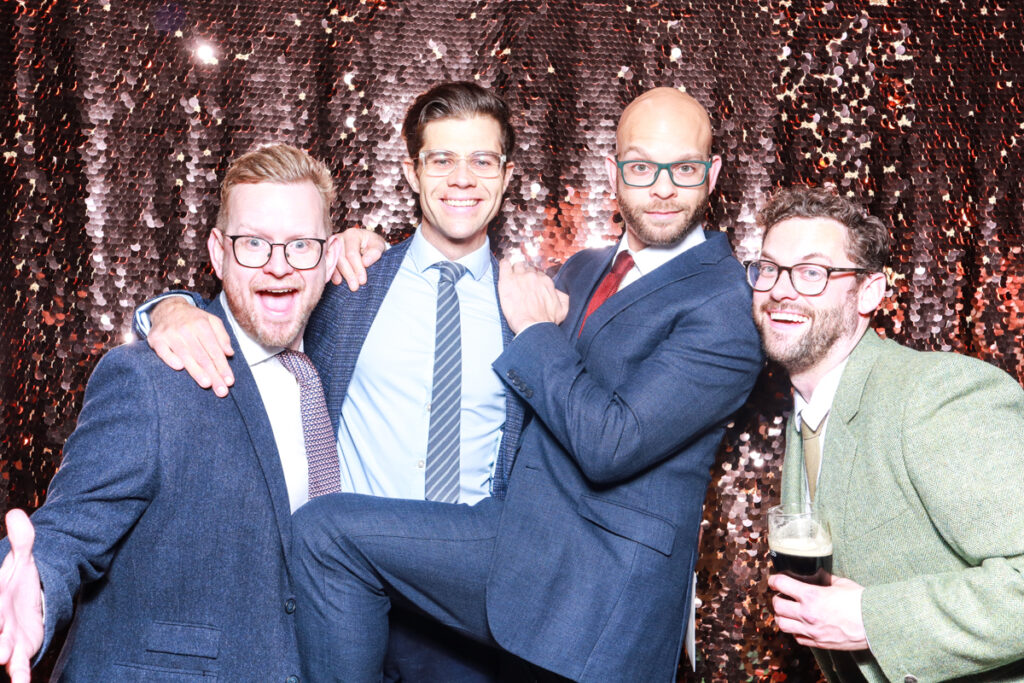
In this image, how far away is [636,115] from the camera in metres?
2.32

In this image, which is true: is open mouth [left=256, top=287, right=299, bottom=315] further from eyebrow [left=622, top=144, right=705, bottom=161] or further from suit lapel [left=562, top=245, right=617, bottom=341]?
eyebrow [left=622, top=144, right=705, bottom=161]

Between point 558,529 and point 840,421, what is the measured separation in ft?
2.32

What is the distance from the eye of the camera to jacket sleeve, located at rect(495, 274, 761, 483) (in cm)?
191

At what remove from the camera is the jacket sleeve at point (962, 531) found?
167 centimetres

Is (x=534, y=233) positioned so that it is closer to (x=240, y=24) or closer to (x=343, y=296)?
(x=343, y=296)

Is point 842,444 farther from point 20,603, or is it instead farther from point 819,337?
point 20,603

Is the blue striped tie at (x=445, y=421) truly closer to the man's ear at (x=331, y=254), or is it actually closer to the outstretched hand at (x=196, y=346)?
the man's ear at (x=331, y=254)

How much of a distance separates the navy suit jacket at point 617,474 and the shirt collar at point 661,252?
0.12m

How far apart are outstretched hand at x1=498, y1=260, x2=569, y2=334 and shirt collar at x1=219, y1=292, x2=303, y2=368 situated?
57cm

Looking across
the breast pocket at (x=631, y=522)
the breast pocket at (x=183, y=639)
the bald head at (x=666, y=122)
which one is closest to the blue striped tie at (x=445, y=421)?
the breast pocket at (x=631, y=522)

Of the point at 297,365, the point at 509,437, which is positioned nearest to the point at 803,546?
the point at 509,437

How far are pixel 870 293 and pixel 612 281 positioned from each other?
0.65m

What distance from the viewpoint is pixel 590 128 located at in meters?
2.80

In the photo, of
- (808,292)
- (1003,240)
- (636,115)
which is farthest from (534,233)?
(1003,240)
